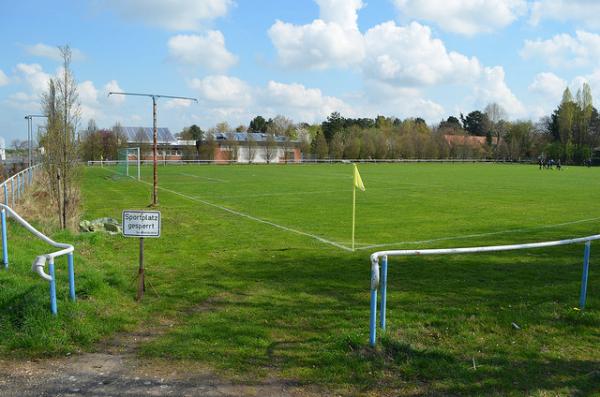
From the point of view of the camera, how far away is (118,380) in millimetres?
4820

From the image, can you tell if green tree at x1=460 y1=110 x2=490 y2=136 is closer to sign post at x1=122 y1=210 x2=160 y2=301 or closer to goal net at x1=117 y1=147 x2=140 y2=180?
goal net at x1=117 y1=147 x2=140 y2=180

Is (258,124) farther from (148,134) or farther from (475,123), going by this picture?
(475,123)

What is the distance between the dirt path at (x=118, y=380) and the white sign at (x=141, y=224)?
7.11 feet

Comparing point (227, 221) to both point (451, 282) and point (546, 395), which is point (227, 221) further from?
point (546, 395)

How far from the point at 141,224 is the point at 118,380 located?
2.89 metres

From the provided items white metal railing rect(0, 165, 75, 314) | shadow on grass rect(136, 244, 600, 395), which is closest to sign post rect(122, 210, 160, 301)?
Result: white metal railing rect(0, 165, 75, 314)

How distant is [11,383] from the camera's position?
4.73m

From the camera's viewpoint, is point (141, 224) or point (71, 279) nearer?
point (71, 279)

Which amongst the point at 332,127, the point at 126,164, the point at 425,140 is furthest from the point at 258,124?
the point at 126,164

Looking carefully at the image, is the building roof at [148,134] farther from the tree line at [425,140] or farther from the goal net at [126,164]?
the goal net at [126,164]


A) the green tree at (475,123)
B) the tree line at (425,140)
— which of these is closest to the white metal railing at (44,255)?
the tree line at (425,140)

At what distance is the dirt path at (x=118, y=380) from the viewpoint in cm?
457

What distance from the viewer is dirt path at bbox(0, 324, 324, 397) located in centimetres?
457

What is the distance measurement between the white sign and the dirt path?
7.11 feet
